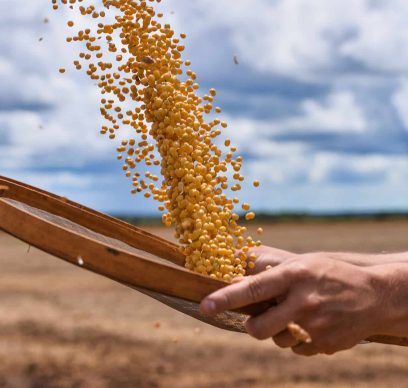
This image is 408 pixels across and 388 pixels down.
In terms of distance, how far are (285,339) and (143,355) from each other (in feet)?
15.8

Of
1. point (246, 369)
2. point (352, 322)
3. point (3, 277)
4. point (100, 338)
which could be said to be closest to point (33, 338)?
point (100, 338)

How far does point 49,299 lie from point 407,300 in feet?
25.5

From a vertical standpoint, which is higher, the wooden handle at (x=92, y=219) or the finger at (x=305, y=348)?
the wooden handle at (x=92, y=219)

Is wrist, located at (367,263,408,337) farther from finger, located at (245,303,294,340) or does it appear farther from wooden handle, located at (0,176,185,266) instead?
wooden handle, located at (0,176,185,266)

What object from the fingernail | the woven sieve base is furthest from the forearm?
the fingernail

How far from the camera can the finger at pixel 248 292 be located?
1.81 m

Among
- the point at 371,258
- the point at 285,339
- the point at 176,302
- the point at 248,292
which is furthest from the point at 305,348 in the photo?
the point at 371,258

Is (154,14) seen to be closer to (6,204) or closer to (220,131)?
(220,131)

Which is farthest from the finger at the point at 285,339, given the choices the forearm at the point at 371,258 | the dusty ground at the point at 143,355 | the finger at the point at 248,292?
the dusty ground at the point at 143,355

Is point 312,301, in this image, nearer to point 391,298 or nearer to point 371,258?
point 391,298

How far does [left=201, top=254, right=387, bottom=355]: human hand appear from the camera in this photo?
182 cm

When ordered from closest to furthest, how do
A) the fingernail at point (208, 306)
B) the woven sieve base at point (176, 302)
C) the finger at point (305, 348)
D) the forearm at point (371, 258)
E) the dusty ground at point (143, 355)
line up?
the fingernail at point (208, 306)
the finger at point (305, 348)
the woven sieve base at point (176, 302)
the forearm at point (371, 258)
the dusty ground at point (143, 355)

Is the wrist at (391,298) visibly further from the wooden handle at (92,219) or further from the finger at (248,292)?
the wooden handle at (92,219)

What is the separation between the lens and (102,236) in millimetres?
2438
